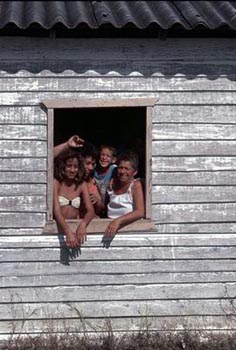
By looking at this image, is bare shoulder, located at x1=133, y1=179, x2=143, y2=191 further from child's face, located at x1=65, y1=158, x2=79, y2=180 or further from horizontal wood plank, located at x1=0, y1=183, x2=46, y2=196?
horizontal wood plank, located at x1=0, y1=183, x2=46, y2=196

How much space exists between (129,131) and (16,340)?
2776mm

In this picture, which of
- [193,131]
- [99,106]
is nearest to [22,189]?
[99,106]

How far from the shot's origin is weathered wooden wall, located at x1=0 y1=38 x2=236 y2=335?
7.90 metres

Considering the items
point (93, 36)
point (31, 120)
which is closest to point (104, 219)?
point (31, 120)

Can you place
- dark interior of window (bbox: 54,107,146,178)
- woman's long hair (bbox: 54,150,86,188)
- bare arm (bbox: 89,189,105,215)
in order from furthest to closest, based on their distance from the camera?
dark interior of window (bbox: 54,107,146,178) → bare arm (bbox: 89,189,105,215) → woman's long hair (bbox: 54,150,86,188)

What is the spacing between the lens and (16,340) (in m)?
7.87

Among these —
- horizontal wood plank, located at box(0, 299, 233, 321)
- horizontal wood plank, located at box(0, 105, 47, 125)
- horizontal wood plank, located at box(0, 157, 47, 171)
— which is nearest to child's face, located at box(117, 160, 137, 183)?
horizontal wood plank, located at box(0, 157, 47, 171)

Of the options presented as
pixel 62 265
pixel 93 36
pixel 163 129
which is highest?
pixel 93 36

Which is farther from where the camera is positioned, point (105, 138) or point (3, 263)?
point (105, 138)

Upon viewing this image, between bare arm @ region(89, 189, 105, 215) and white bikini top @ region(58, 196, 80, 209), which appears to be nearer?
white bikini top @ region(58, 196, 80, 209)

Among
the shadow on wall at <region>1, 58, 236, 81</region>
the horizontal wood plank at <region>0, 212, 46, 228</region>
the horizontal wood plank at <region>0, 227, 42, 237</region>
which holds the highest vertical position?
the shadow on wall at <region>1, 58, 236, 81</region>

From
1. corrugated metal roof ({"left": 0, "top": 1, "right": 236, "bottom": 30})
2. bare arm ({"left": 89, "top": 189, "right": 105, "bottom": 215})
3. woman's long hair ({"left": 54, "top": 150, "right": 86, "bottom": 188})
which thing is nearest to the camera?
corrugated metal roof ({"left": 0, "top": 1, "right": 236, "bottom": 30})

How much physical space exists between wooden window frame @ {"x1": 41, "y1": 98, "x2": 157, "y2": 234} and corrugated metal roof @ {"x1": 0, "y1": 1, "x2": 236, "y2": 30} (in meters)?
0.72

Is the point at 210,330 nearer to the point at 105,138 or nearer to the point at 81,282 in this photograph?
the point at 81,282
